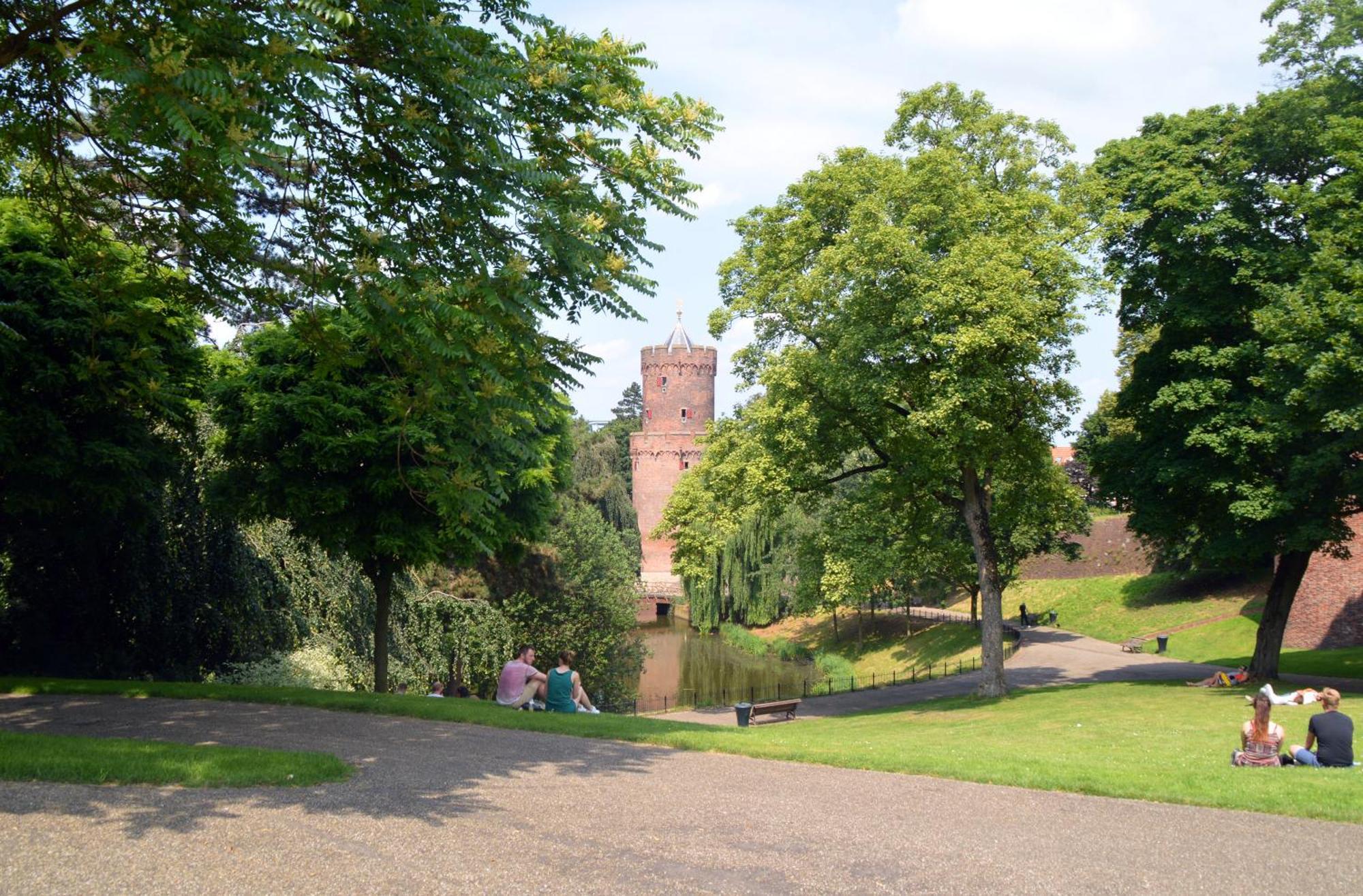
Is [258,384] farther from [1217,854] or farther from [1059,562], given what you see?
[1059,562]

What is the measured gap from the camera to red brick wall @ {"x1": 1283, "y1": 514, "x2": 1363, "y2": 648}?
3494 centimetres

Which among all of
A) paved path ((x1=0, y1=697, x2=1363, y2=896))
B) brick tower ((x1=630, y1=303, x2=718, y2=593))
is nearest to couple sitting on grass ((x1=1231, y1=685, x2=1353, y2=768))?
paved path ((x1=0, y1=697, x2=1363, y2=896))

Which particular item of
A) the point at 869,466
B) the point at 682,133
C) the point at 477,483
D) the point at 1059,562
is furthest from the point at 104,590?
the point at 1059,562

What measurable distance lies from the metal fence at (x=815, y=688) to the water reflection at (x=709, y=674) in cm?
5

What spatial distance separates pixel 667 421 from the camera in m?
88.1

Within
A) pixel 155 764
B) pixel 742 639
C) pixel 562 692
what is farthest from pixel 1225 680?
pixel 742 639

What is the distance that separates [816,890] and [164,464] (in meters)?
14.2

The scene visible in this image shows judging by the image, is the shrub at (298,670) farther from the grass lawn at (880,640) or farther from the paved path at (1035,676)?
the grass lawn at (880,640)

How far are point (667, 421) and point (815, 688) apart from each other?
4969 centimetres

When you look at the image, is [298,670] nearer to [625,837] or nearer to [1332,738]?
[625,837]

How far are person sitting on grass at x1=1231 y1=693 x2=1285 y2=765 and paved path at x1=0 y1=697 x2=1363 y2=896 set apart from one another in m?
3.46

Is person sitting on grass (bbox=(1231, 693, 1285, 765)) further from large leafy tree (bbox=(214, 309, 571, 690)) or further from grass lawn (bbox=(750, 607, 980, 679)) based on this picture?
grass lawn (bbox=(750, 607, 980, 679))

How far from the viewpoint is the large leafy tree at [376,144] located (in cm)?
770

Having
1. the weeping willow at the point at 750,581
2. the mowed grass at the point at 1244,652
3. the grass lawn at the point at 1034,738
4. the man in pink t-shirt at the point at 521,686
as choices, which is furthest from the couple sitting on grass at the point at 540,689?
the weeping willow at the point at 750,581
